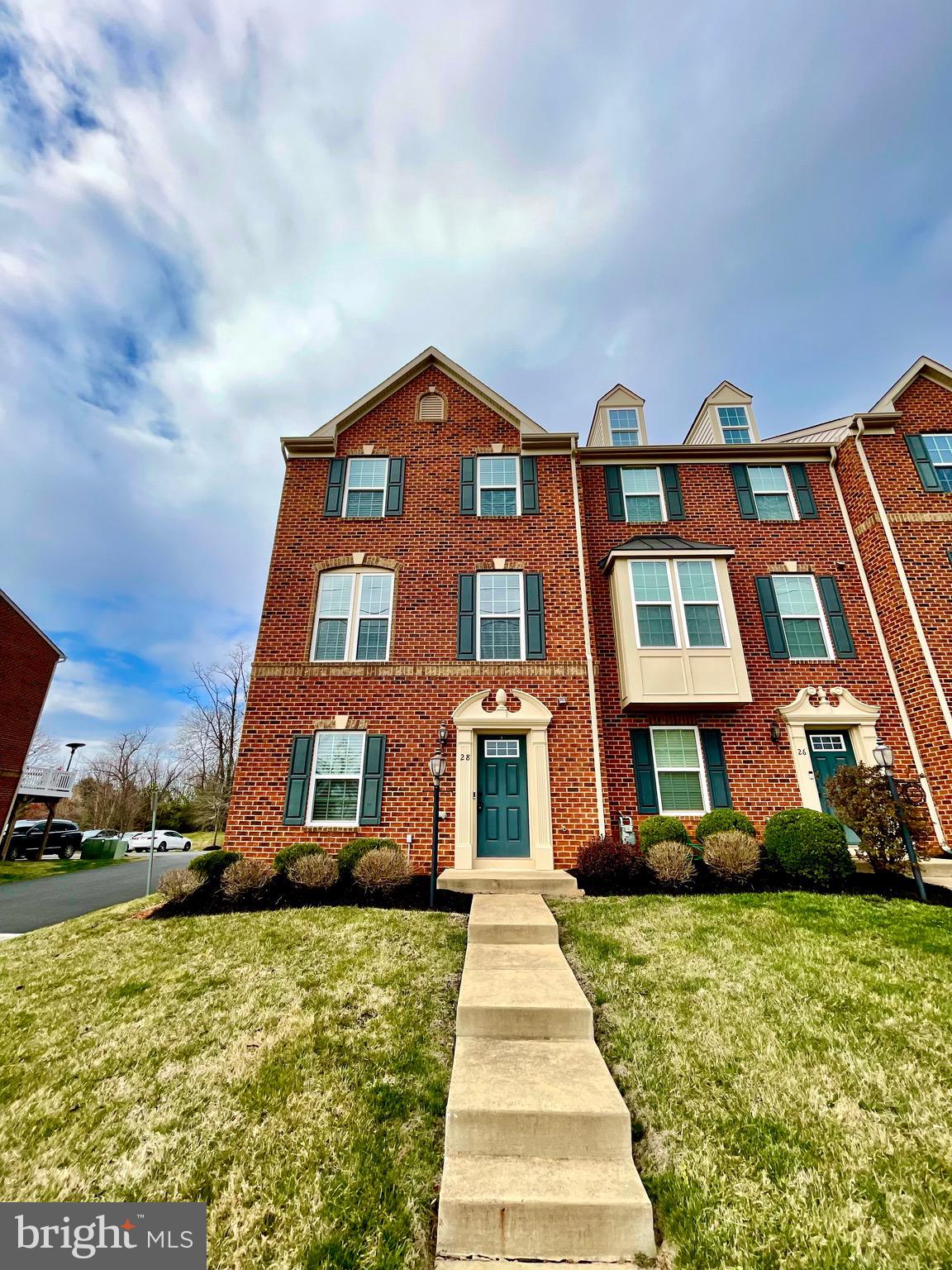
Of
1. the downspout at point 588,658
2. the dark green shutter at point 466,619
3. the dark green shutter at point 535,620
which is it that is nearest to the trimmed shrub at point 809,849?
the downspout at point 588,658

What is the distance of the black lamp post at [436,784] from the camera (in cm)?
802

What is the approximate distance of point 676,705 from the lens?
10.9m

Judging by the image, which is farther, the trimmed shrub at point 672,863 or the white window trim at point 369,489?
the white window trim at point 369,489

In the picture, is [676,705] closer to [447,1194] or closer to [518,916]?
[518,916]

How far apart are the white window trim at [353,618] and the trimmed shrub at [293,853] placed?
357cm

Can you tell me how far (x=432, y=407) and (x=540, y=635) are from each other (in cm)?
663

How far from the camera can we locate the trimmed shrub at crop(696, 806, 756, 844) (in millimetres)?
9680

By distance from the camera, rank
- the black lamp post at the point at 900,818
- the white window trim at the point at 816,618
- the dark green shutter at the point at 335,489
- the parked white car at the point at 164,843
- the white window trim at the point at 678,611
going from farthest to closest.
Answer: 1. the parked white car at the point at 164,843
2. the dark green shutter at the point at 335,489
3. the white window trim at the point at 816,618
4. the white window trim at the point at 678,611
5. the black lamp post at the point at 900,818

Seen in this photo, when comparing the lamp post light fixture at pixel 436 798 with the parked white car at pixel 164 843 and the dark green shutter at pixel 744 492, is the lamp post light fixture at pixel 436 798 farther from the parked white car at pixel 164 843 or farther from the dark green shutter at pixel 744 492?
the parked white car at pixel 164 843

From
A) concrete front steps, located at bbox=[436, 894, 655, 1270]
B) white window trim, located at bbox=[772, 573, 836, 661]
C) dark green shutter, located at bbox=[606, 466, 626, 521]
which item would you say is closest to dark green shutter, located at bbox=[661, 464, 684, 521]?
dark green shutter, located at bbox=[606, 466, 626, 521]

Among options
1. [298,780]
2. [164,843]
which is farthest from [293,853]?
[164,843]

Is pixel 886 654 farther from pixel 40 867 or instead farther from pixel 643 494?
pixel 40 867

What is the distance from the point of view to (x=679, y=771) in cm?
1077

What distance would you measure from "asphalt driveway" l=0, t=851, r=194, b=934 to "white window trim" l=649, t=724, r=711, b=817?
9.82 metres
